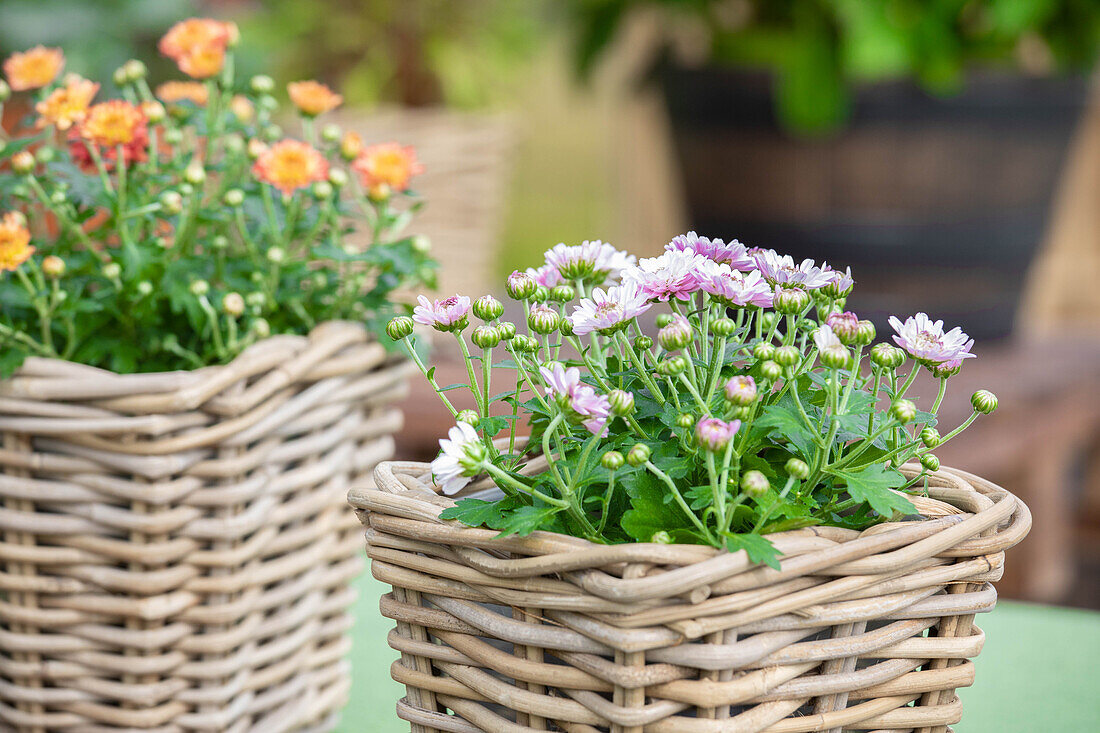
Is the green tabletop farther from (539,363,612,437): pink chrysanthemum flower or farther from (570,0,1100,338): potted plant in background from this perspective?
(570,0,1100,338): potted plant in background

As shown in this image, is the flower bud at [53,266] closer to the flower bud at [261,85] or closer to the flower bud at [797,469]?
the flower bud at [261,85]

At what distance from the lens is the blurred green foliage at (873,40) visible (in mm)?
1568

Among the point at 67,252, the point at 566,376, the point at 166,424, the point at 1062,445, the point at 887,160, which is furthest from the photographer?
the point at 1062,445

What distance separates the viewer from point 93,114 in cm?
66

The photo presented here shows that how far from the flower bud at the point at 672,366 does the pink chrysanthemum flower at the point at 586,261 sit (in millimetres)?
Result: 50

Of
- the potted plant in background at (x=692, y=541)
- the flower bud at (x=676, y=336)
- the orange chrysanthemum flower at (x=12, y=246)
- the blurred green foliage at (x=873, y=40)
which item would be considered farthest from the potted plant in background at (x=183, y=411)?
the blurred green foliage at (x=873, y=40)

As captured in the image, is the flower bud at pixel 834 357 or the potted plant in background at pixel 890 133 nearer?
the flower bud at pixel 834 357

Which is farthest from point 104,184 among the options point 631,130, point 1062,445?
point 631,130

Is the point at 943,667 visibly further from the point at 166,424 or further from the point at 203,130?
the point at 203,130

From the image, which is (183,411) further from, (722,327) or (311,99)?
(722,327)

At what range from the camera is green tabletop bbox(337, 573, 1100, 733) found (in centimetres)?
75

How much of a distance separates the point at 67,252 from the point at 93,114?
0.31 ft

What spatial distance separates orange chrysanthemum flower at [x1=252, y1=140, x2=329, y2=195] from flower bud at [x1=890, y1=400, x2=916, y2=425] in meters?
0.40

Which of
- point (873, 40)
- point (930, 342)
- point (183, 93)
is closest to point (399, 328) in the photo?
point (930, 342)
